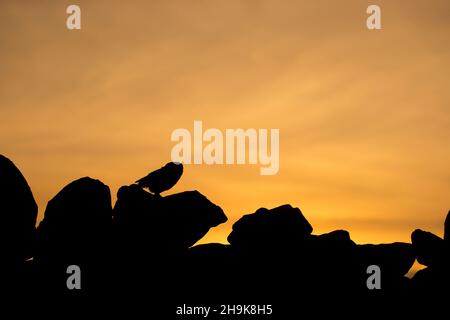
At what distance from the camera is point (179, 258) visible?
32.9m

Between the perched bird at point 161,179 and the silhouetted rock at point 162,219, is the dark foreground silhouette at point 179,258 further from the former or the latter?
the perched bird at point 161,179

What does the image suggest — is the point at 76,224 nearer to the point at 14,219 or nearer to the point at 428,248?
the point at 14,219

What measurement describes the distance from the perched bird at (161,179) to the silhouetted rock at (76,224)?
227 cm

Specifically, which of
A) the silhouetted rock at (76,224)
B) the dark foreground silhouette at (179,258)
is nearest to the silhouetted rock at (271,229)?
the dark foreground silhouette at (179,258)

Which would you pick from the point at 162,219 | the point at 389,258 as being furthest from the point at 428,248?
the point at 162,219

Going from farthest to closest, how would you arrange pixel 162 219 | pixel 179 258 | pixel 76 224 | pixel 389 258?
pixel 389 258 < pixel 162 219 < pixel 179 258 < pixel 76 224

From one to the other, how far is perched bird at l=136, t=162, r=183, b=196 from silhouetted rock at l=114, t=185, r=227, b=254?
621 mm

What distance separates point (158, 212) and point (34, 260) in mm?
6293

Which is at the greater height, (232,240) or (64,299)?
(232,240)

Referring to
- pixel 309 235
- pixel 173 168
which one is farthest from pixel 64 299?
pixel 309 235

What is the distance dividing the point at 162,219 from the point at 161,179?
229cm

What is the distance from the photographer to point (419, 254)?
112 feet

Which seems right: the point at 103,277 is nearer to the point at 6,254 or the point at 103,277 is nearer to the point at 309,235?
the point at 6,254

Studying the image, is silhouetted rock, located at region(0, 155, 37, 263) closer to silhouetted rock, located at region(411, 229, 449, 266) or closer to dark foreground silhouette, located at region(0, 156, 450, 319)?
dark foreground silhouette, located at region(0, 156, 450, 319)
